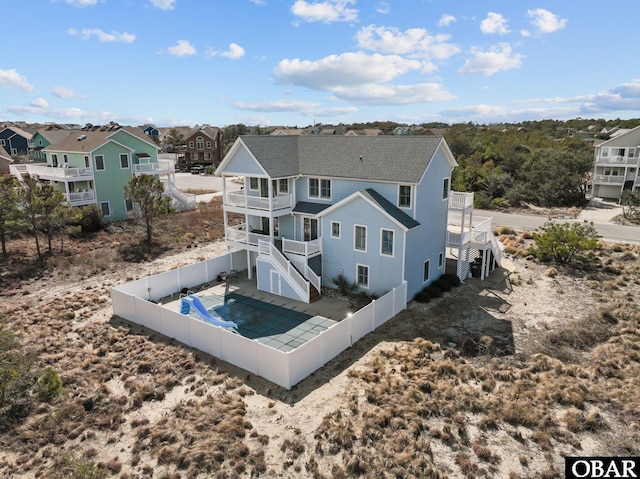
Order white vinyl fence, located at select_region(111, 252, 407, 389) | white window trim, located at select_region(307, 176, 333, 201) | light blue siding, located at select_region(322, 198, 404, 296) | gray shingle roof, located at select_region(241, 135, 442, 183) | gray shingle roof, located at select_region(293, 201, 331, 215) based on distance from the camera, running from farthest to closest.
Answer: white window trim, located at select_region(307, 176, 333, 201)
gray shingle roof, located at select_region(293, 201, 331, 215)
gray shingle roof, located at select_region(241, 135, 442, 183)
light blue siding, located at select_region(322, 198, 404, 296)
white vinyl fence, located at select_region(111, 252, 407, 389)

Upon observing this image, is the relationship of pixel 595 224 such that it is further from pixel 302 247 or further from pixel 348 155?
pixel 302 247

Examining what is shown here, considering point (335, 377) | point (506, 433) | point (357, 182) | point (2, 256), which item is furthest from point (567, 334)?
point (2, 256)

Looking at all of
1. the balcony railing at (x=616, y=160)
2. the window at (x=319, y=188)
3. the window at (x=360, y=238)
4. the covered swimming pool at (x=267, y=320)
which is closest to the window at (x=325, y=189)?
the window at (x=319, y=188)

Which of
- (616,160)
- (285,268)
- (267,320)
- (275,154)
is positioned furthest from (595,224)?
(267,320)

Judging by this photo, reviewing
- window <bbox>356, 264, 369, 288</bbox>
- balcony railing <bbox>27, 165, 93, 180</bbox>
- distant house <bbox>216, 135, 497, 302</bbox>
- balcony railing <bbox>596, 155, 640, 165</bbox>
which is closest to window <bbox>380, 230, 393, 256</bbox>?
distant house <bbox>216, 135, 497, 302</bbox>

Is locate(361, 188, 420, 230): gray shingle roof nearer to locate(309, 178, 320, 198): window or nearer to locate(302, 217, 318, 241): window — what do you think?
locate(309, 178, 320, 198): window

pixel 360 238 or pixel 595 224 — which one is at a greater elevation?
pixel 360 238

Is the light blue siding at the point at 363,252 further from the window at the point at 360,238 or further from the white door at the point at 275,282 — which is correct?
the white door at the point at 275,282
